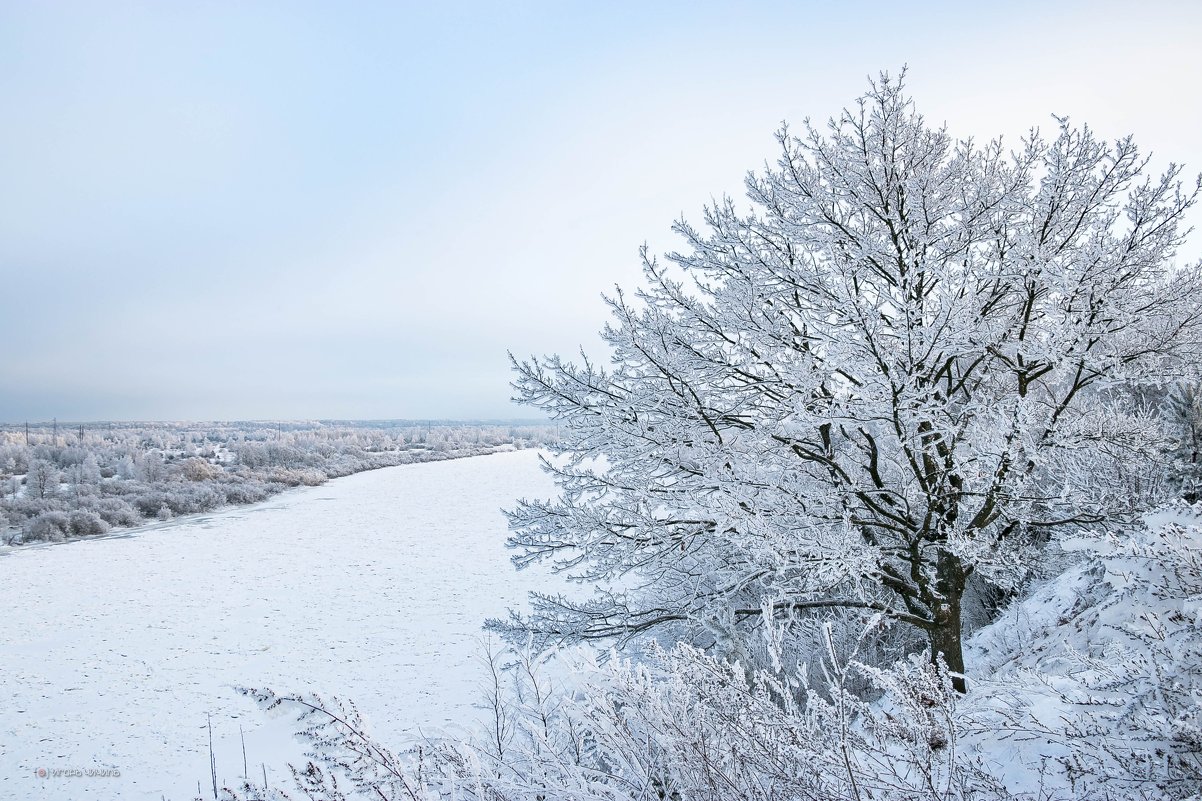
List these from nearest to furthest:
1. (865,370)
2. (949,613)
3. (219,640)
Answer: (865,370) → (949,613) → (219,640)

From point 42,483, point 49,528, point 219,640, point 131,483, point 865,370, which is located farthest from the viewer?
point 131,483

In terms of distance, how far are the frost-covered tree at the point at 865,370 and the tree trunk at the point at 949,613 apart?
0.02 meters

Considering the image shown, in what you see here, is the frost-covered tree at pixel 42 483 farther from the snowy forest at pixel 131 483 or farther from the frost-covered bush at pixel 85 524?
the frost-covered bush at pixel 85 524

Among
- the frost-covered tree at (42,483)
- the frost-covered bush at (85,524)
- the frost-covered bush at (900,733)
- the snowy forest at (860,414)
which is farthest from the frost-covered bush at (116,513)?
the frost-covered bush at (900,733)

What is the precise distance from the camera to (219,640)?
492 inches

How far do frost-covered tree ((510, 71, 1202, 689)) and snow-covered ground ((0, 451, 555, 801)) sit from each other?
1954 mm

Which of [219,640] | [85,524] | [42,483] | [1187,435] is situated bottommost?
[219,640]

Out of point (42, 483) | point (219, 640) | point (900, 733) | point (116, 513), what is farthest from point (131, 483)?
point (900, 733)

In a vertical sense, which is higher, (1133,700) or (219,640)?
(1133,700)

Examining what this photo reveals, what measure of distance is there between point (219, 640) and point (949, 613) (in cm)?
1392

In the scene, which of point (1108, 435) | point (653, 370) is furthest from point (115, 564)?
point (1108, 435)

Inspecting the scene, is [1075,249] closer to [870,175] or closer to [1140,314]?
[1140,314]

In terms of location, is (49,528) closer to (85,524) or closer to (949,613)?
(85,524)

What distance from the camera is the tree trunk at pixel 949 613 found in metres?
4.57
